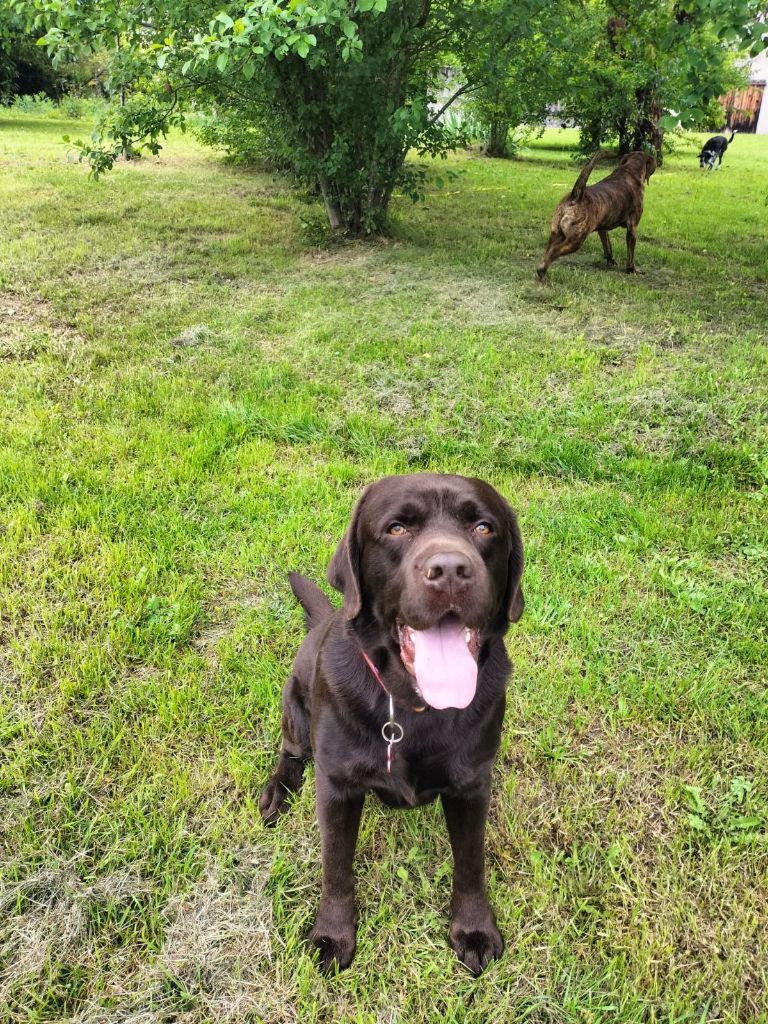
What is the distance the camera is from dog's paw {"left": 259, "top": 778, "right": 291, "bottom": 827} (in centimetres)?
213

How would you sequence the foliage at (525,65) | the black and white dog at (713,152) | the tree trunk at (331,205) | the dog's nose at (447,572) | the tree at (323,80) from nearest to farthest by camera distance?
the dog's nose at (447,572) → the tree at (323,80) → the foliage at (525,65) → the tree trunk at (331,205) → the black and white dog at (713,152)

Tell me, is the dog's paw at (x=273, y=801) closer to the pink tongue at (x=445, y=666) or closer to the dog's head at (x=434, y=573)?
the dog's head at (x=434, y=573)

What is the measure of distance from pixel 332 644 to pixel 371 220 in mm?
7874

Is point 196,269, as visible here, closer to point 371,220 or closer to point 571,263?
point 371,220

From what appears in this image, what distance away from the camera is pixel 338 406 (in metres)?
4.60

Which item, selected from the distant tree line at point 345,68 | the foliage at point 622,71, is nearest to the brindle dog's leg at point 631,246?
the distant tree line at point 345,68

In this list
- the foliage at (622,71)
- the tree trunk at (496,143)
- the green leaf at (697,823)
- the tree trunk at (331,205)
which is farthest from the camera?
A: the tree trunk at (496,143)

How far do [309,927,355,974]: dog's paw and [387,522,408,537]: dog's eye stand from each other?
1109 mm

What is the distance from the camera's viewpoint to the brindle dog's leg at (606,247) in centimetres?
767

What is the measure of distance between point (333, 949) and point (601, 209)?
23.9ft

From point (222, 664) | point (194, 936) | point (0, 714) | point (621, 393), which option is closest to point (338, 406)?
point (621, 393)

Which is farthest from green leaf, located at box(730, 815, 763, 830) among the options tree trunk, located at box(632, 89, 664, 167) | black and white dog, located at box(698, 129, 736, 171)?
black and white dog, located at box(698, 129, 736, 171)

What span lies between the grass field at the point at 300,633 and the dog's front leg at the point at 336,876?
62mm

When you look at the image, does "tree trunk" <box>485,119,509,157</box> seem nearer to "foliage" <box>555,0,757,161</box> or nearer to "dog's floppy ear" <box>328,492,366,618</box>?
"foliage" <box>555,0,757,161</box>
